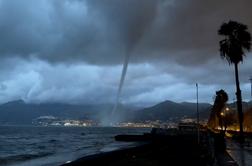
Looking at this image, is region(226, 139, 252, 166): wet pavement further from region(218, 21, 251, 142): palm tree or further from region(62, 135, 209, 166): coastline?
region(218, 21, 251, 142): palm tree

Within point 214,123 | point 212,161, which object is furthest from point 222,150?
point 214,123

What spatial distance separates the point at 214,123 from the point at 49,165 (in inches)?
3441

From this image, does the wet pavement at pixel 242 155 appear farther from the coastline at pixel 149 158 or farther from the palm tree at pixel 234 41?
the palm tree at pixel 234 41

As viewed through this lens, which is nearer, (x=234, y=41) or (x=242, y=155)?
(x=242, y=155)

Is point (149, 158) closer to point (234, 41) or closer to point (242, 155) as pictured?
point (242, 155)

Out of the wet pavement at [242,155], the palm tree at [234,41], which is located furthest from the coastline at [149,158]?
the palm tree at [234,41]

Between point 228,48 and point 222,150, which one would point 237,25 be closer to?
point 228,48

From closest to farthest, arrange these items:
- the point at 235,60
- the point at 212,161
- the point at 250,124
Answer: the point at 212,161 < the point at 235,60 < the point at 250,124

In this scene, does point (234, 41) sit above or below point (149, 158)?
above

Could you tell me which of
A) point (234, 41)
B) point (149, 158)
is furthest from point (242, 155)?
point (234, 41)

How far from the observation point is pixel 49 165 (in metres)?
38.4

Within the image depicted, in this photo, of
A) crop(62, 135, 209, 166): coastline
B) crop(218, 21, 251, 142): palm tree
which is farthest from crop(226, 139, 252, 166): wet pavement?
crop(218, 21, 251, 142): palm tree

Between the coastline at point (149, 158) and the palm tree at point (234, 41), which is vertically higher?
the palm tree at point (234, 41)

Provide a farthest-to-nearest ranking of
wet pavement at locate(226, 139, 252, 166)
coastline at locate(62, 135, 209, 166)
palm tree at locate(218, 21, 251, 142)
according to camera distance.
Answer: palm tree at locate(218, 21, 251, 142)
coastline at locate(62, 135, 209, 166)
wet pavement at locate(226, 139, 252, 166)
